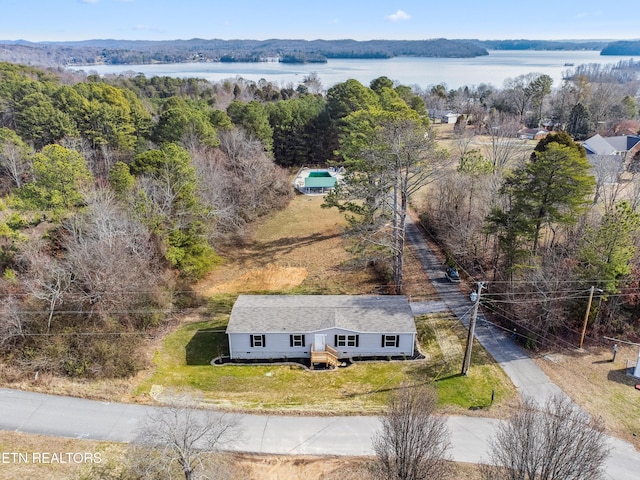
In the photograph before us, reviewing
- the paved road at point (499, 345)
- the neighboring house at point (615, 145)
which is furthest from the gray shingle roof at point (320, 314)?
the neighboring house at point (615, 145)

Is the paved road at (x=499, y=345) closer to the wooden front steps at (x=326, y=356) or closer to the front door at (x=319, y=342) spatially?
the wooden front steps at (x=326, y=356)

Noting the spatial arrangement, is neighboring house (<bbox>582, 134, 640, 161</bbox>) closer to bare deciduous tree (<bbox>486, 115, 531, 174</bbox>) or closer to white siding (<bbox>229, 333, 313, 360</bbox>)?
bare deciduous tree (<bbox>486, 115, 531, 174</bbox>)

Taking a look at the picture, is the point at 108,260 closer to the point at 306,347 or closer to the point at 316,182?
the point at 306,347

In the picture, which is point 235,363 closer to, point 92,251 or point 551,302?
point 92,251

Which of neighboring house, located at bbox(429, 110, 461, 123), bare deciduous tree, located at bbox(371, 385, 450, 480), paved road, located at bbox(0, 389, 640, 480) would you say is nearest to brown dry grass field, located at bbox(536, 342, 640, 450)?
paved road, located at bbox(0, 389, 640, 480)

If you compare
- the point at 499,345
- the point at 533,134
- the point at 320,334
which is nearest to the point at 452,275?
the point at 499,345

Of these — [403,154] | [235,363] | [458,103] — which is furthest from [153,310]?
[458,103]
